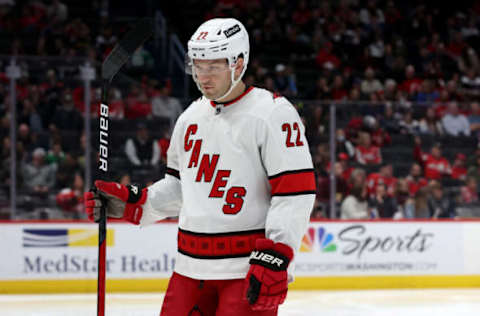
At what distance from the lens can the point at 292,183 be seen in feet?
7.15

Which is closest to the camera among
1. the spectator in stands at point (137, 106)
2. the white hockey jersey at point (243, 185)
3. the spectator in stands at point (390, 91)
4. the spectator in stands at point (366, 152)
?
the white hockey jersey at point (243, 185)

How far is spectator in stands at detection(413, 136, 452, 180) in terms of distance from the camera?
7.56 meters

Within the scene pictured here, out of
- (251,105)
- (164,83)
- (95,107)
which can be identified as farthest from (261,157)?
(164,83)

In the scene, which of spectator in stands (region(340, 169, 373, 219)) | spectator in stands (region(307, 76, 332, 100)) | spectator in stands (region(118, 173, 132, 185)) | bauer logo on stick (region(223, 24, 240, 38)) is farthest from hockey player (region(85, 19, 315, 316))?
spectator in stands (region(307, 76, 332, 100))

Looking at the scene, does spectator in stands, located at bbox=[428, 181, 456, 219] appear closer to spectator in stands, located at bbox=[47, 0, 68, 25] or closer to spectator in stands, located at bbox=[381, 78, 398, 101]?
spectator in stands, located at bbox=[381, 78, 398, 101]

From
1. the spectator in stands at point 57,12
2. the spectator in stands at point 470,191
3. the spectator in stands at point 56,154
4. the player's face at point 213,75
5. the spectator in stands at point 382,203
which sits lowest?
the spectator in stands at point 382,203

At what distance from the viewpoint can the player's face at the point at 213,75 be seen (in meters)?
2.26

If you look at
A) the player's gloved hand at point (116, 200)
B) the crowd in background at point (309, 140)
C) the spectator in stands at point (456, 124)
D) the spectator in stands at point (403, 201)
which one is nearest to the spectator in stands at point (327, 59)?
the crowd in background at point (309, 140)

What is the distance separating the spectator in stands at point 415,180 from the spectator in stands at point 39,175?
3.48 metres

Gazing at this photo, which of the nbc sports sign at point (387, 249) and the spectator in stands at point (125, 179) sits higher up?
the spectator in stands at point (125, 179)

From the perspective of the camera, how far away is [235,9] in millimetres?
11867

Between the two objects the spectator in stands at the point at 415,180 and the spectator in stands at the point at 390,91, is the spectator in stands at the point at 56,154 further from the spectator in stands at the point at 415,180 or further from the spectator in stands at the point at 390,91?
the spectator in stands at the point at 390,91

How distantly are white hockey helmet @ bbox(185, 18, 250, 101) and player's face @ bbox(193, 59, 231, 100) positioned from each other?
19mm

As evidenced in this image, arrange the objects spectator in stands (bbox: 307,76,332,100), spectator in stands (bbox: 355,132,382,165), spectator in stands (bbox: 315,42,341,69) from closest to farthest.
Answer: spectator in stands (bbox: 355,132,382,165), spectator in stands (bbox: 307,76,332,100), spectator in stands (bbox: 315,42,341,69)
